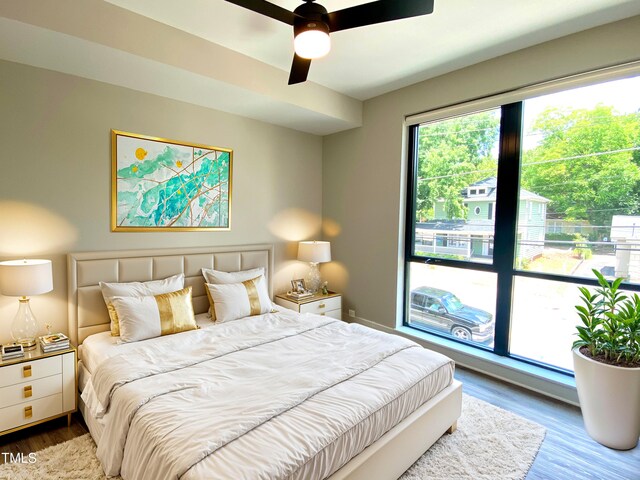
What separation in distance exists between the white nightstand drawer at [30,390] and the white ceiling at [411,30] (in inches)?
101

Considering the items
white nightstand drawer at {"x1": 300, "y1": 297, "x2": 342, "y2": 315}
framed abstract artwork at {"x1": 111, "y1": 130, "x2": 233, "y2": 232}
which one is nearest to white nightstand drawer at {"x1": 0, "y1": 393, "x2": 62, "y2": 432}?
framed abstract artwork at {"x1": 111, "y1": 130, "x2": 233, "y2": 232}

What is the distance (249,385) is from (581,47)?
3.34 meters

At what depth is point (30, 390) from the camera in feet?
7.14

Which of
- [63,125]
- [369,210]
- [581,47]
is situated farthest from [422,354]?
[63,125]

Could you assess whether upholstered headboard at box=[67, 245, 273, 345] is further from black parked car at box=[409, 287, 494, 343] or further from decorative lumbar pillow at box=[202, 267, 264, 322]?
black parked car at box=[409, 287, 494, 343]

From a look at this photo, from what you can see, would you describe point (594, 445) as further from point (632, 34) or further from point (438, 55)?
point (438, 55)

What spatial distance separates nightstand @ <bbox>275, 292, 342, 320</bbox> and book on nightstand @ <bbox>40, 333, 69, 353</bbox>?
205 cm

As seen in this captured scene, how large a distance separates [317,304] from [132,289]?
1.96 meters

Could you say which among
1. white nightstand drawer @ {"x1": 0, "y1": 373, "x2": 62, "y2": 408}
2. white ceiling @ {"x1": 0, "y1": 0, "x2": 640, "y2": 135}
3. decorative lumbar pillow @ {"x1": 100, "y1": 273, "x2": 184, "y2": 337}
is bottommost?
white nightstand drawer @ {"x1": 0, "y1": 373, "x2": 62, "y2": 408}

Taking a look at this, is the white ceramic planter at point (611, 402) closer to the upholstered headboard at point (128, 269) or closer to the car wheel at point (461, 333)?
the car wheel at point (461, 333)

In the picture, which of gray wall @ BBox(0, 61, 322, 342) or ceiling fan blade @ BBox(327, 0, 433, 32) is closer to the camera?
ceiling fan blade @ BBox(327, 0, 433, 32)

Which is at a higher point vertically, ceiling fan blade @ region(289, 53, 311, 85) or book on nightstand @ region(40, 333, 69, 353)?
ceiling fan blade @ region(289, 53, 311, 85)

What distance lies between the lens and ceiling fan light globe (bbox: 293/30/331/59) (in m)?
1.76

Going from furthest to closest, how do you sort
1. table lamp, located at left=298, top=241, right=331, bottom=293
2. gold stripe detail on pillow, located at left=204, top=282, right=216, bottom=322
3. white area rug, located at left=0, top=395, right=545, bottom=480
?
table lamp, located at left=298, top=241, right=331, bottom=293, gold stripe detail on pillow, located at left=204, top=282, right=216, bottom=322, white area rug, located at left=0, top=395, right=545, bottom=480
